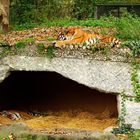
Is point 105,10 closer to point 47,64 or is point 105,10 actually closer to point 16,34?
point 16,34

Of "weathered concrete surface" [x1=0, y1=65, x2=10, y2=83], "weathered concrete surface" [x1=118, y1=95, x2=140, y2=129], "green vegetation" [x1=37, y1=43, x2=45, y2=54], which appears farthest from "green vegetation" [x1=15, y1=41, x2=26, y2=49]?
"weathered concrete surface" [x1=118, y1=95, x2=140, y2=129]

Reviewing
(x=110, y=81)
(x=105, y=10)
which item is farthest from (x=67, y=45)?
(x=105, y=10)

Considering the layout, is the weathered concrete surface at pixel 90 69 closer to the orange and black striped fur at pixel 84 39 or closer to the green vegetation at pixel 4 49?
the green vegetation at pixel 4 49

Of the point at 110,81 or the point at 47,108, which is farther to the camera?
the point at 47,108

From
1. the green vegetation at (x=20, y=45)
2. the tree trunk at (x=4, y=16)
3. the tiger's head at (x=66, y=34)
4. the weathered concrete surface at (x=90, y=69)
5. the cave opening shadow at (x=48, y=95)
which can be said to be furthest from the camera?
the tree trunk at (x=4, y=16)

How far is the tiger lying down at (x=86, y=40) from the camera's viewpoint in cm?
1099

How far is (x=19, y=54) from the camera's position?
37.0ft

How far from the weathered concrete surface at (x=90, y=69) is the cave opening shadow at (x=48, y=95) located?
1.57 m

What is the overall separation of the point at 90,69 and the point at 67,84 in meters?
3.01

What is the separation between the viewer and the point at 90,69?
35.9 ft

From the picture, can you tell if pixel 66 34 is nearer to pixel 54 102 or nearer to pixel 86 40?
pixel 86 40

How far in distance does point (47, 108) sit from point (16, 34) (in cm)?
183

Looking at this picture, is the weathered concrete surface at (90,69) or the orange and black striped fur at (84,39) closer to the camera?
the weathered concrete surface at (90,69)

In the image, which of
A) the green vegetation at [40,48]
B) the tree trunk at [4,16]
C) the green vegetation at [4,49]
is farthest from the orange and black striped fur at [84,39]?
the tree trunk at [4,16]
